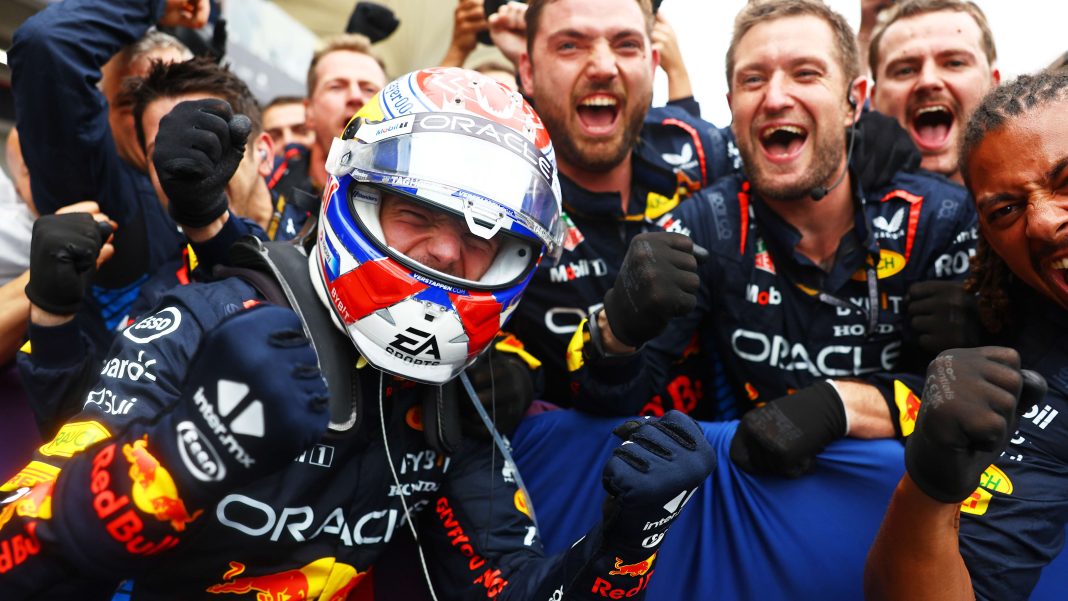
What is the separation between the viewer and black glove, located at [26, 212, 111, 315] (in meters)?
2.50

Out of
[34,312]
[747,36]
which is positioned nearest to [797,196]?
[747,36]

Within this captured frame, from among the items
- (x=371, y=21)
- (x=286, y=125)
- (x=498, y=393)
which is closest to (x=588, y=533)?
(x=498, y=393)

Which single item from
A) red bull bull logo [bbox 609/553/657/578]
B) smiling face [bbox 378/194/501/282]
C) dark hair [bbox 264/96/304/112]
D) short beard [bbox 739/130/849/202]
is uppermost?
short beard [bbox 739/130/849/202]

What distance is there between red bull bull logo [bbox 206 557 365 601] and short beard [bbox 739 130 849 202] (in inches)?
80.2

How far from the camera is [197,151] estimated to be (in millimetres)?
2471

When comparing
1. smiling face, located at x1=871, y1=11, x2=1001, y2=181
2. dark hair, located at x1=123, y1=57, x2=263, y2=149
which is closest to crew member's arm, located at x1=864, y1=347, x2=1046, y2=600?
smiling face, located at x1=871, y1=11, x2=1001, y2=181

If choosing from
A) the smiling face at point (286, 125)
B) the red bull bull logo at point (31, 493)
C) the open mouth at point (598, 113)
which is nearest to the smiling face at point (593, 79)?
the open mouth at point (598, 113)

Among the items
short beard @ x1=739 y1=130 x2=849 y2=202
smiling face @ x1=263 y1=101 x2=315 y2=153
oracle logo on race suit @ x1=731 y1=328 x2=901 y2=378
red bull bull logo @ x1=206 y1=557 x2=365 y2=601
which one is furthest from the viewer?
smiling face @ x1=263 y1=101 x2=315 y2=153

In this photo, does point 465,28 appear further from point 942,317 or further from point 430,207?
point 942,317

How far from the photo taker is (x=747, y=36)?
3.49 m

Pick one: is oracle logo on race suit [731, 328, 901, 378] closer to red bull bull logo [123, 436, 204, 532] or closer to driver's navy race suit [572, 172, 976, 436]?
driver's navy race suit [572, 172, 976, 436]

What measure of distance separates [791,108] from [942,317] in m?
1.02

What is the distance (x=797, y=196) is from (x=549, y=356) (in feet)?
3.74

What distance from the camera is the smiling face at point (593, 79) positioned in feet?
11.6
